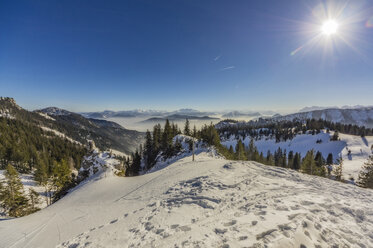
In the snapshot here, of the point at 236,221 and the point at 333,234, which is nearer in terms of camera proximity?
the point at 333,234

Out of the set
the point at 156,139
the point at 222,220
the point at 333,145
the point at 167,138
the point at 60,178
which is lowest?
the point at 333,145

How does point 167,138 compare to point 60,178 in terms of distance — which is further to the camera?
point 167,138

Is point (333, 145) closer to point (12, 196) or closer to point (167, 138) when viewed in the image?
point (167, 138)

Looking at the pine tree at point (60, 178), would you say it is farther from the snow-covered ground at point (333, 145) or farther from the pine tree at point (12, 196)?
the snow-covered ground at point (333, 145)

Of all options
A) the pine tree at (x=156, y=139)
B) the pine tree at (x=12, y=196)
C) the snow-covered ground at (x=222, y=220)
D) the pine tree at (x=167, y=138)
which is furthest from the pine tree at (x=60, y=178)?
the pine tree at (x=156, y=139)

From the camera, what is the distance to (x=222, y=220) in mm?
6031

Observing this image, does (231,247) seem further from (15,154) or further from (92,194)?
(15,154)

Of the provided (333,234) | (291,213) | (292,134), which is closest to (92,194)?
(291,213)

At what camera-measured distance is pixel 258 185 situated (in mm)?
9828

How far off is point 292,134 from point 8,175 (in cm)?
20253

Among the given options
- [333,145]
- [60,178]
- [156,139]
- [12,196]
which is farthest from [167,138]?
[333,145]

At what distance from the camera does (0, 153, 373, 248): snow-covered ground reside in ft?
16.2

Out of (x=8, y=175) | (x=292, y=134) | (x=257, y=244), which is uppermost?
(x=257, y=244)

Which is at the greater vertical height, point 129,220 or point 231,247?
point 231,247
